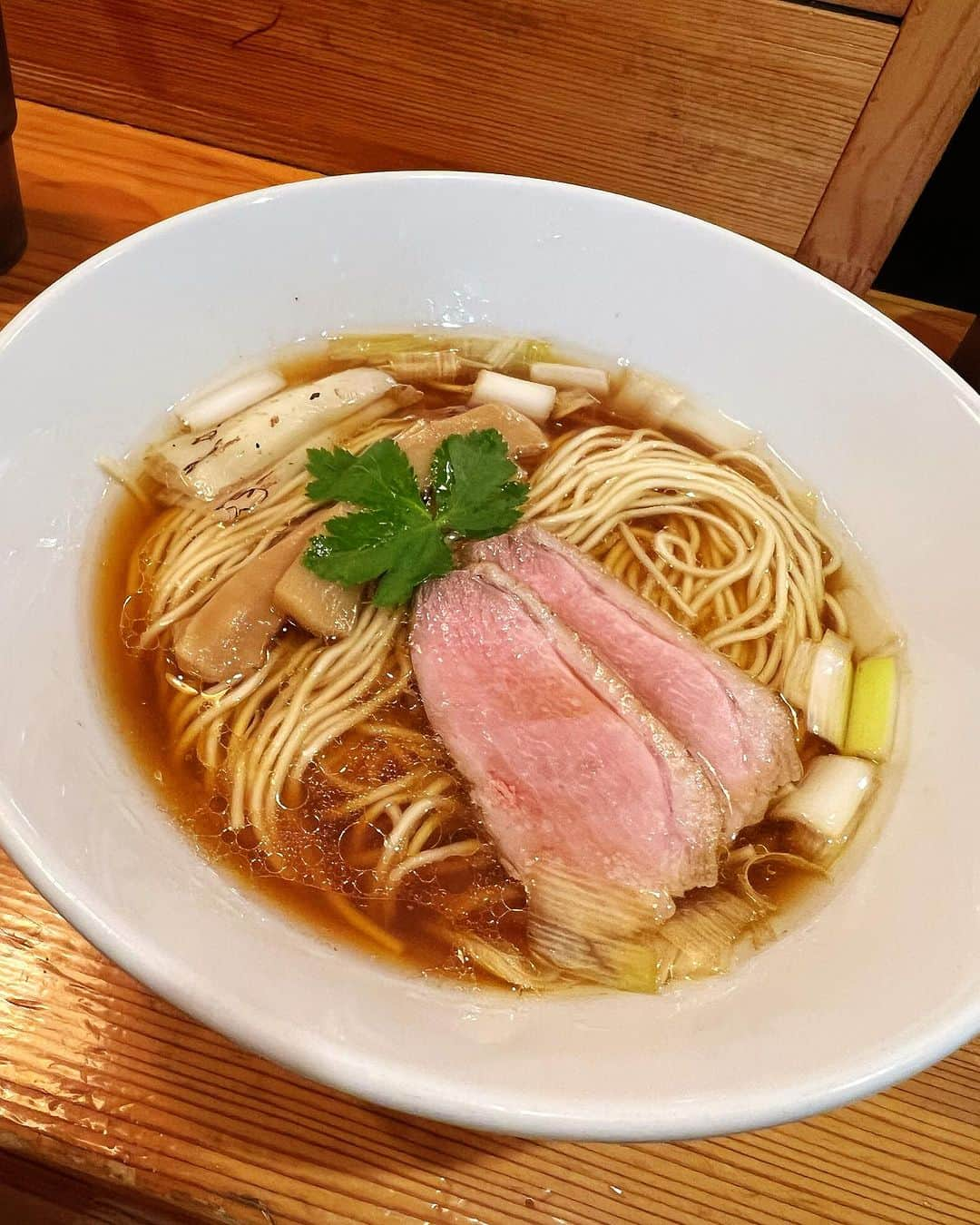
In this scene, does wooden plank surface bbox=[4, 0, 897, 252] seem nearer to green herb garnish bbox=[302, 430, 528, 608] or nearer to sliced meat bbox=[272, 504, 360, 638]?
green herb garnish bbox=[302, 430, 528, 608]

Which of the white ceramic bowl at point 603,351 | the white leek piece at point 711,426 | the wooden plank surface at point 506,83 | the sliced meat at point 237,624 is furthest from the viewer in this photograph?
the wooden plank surface at point 506,83

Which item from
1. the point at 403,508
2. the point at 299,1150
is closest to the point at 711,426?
the point at 403,508

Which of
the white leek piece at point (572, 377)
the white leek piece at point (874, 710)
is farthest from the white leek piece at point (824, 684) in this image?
the white leek piece at point (572, 377)

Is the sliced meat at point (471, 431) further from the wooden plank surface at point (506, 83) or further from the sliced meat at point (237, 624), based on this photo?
the wooden plank surface at point (506, 83)

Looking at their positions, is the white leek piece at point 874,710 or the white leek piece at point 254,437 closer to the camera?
the white leek piece at point 874,710

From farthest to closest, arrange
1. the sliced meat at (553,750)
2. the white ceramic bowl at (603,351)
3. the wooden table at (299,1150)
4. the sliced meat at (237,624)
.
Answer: the sliced meat at (237,624)
the sliced meat at (553,750)
the wooden table at (299,1150)
the white ceramic bowl at (603,351)

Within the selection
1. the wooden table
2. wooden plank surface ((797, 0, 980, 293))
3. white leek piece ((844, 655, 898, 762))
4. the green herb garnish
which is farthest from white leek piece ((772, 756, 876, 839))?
wooden plank surface ((797, 0, 980, 293))

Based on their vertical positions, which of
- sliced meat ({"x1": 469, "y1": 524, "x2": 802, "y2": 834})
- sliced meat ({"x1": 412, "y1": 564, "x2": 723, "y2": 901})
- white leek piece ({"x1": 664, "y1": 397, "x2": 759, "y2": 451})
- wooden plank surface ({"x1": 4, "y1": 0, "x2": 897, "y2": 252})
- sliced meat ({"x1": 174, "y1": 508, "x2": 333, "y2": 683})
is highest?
wooden plank surface ({"x1": 4, "y1": 0, "x2": 897, "y2": 252})
